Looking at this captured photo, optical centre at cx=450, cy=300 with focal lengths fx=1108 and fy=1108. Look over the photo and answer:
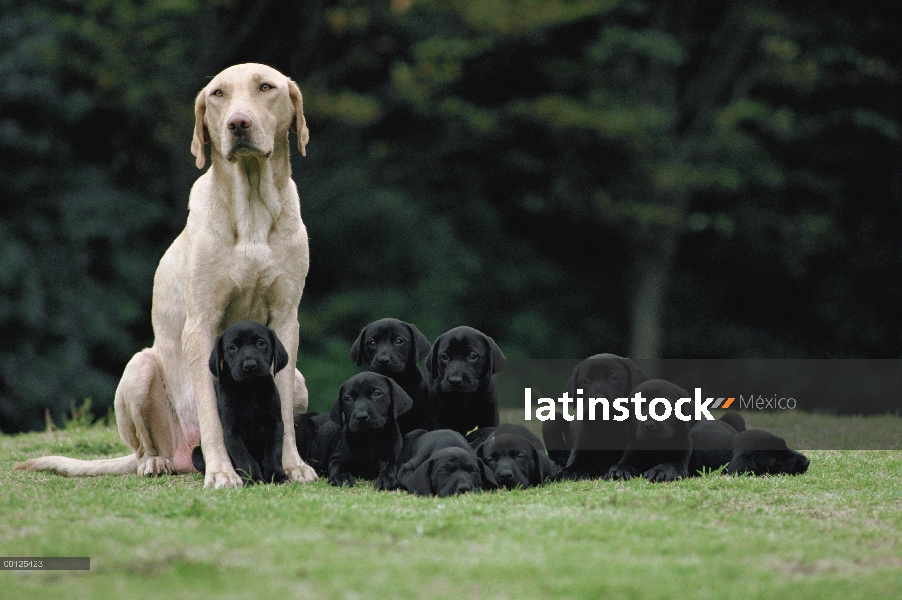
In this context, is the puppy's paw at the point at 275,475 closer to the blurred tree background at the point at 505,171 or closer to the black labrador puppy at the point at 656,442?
the black labrador puppy at the point at 656,442

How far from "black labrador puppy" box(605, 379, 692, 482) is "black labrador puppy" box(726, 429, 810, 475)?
1.03ft

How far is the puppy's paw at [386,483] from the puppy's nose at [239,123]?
7.21 ft

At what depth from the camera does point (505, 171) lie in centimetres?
2062

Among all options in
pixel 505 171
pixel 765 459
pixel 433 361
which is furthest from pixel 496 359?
pixel 505 171

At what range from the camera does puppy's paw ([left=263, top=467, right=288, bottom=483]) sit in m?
6.54

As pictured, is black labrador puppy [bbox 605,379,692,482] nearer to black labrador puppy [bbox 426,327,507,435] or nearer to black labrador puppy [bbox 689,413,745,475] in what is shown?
black labrador puppy [bbox 689,413,745,475]

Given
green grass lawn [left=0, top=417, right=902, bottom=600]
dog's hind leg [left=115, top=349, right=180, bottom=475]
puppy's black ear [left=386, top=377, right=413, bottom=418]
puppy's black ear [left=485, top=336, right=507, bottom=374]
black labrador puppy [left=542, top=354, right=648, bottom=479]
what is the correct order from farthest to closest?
puppy's black ear [left=485, top=336, right=507, bottom=374], dog's hind leg [left=115, top=349, right=180, bottom=475], black labrador puppy [left=542, top=354, right=648, bottom=479], puppy's black ear [left=386, top=377, right=413, bottom=418], green grass lawn [left=0, top=417, right=902, bottom=600]

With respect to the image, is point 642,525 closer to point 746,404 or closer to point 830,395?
point 746,404

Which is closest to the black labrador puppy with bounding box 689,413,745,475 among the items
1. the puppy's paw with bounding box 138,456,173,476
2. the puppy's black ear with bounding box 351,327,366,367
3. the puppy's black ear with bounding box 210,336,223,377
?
the puppy's black ear with bounding box 351,327,366,367

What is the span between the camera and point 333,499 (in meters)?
5.82

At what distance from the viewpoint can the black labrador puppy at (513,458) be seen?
6297mm

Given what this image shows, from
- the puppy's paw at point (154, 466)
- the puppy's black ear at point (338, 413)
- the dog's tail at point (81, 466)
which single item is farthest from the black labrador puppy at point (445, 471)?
the dog's tail at point (81, 466)

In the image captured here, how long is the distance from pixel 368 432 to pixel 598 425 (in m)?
1.44

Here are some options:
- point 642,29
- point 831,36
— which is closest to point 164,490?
point 642,29
